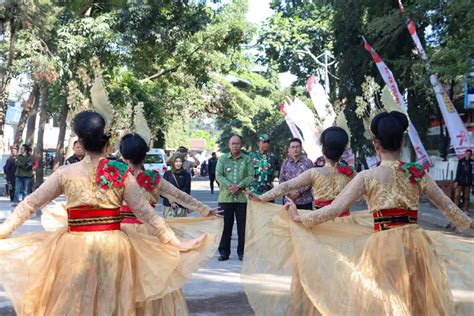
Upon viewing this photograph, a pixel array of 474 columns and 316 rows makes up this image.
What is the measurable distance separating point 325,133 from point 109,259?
292cm

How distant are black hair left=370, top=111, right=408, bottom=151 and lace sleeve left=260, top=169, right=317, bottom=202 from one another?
6.63 ft

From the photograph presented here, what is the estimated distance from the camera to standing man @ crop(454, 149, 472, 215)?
1802cm

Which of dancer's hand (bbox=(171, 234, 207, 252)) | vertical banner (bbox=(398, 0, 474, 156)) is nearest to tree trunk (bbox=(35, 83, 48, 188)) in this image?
vertical banner (bbox=(398, 0, 474, 156))

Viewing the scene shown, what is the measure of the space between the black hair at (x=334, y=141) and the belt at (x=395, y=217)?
2.01m

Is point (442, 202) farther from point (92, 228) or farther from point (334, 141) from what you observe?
point (92, 228)

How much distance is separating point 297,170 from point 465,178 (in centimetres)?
925

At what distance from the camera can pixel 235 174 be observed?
421 inches

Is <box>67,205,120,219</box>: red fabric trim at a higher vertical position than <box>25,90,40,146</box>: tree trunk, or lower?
lower

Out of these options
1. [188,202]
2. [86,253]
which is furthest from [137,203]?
[188,202]

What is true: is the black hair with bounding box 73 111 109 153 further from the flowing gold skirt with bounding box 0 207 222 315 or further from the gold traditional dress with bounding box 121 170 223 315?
the gold traditional dress with bounding box 121 170 223 315

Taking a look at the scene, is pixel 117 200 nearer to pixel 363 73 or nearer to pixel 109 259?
pixel 109 259

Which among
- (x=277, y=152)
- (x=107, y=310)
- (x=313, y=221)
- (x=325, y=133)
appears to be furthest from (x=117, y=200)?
(x=277, y=152)

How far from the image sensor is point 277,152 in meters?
57.0

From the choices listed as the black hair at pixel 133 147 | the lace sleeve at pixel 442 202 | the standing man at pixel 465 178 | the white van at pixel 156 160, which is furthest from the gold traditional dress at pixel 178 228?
the white van at pixel 156 160
